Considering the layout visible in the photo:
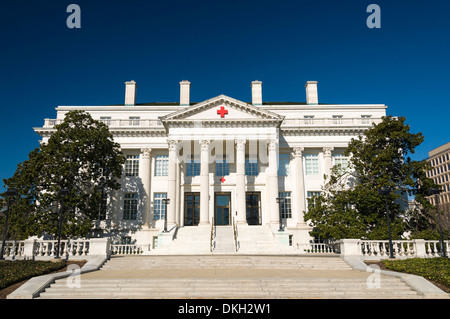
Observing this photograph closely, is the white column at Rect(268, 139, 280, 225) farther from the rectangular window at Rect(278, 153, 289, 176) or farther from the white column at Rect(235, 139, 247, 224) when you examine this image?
the rectangular window at Rect(278, 153, 289, 176)

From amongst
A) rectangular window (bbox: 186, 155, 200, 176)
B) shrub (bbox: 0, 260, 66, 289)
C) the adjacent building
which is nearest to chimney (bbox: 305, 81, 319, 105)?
rectangular window (bbox: 186, 155, 200, 176)

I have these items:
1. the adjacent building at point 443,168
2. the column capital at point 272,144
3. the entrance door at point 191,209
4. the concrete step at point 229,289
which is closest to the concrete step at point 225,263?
the concrete step at point 229,289

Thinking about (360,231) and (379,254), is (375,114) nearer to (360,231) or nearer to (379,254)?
(360,231)

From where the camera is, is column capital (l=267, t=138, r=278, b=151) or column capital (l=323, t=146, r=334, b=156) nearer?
column capital (l=267, t=138, r=278, b=151)

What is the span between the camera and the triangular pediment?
31938mm

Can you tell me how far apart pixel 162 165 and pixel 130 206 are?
203 inches

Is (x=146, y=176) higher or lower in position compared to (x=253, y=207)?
higher

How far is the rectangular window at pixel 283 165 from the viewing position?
34.9 meters

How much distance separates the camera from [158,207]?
3453 cm

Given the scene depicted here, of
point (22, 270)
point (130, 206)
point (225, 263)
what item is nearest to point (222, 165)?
point (130, 206)

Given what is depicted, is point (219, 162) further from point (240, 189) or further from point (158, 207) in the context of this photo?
point (158, 207)

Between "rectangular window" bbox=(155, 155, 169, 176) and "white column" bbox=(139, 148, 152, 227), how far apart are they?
3.24 ft
